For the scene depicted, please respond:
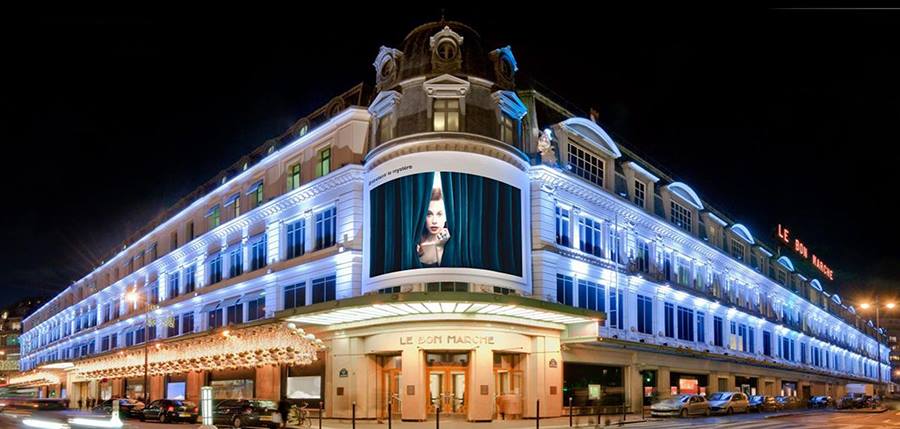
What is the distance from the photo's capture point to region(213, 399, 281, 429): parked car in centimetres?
3588

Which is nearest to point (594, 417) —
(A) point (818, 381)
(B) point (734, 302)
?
(B) point (734, 302)

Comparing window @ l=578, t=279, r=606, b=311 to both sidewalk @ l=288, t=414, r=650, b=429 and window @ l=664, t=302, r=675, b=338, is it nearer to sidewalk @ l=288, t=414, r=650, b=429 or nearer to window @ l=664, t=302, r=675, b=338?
sidewalk @ l=288, t=414, r=650, b=429

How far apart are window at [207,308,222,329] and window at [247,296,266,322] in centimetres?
530

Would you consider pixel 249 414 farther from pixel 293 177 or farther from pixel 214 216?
pixel 214 216

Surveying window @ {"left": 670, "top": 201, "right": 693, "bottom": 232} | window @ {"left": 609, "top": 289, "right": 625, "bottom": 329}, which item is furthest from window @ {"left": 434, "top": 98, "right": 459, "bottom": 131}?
window @ {"left": 670, "top": 201, "right": 693, "bottom": 232}

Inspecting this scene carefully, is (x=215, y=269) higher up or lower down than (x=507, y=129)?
lower down

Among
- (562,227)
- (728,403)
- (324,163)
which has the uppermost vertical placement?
(324,163)

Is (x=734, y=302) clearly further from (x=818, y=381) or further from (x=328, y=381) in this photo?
(x=328, y=381)

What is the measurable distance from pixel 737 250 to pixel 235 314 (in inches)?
1722

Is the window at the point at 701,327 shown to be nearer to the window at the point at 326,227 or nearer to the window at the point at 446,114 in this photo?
the window at the point at 326,227

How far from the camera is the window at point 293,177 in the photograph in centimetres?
4884

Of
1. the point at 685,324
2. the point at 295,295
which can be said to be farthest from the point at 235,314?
the point at 685,324

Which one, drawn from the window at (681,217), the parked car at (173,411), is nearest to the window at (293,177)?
the parked car at (173,411)

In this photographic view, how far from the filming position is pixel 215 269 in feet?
191
